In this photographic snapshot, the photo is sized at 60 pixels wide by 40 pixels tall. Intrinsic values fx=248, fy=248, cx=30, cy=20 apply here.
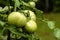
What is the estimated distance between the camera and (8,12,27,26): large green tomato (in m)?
0.85

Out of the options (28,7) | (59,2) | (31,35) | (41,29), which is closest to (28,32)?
(31,35)

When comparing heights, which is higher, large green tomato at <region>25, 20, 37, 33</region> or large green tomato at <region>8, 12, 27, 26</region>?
large green tomato at <region>8, 12, 27, 26</region>

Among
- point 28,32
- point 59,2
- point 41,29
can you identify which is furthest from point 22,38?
point 59,2

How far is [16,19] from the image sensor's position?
85 centimetres

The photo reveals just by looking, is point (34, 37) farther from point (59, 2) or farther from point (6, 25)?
point (59, 2)

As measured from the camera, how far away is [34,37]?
89cm

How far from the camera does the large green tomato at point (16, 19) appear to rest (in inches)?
33.3

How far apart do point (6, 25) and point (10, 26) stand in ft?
0.06

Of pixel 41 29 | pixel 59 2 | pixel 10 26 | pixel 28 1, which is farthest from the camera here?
pixel 59 2

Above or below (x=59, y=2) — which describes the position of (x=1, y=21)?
above

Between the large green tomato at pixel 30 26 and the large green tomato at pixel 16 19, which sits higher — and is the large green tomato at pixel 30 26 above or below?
below

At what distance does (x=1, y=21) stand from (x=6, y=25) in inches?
0.9

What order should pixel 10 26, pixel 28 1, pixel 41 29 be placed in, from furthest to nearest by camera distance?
pixel 41 29 < pixel 28 1 < pixel 10 26

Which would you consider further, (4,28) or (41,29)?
(41,29)
